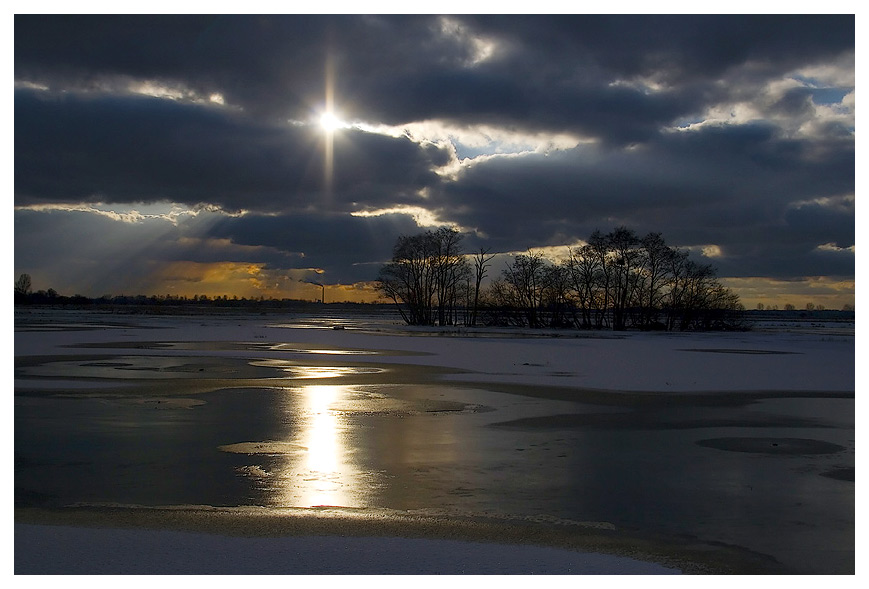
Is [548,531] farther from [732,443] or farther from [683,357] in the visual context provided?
[683,357]

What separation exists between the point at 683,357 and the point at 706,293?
43.5 metres

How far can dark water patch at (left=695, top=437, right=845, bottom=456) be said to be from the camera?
1074 cm

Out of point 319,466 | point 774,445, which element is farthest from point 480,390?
point 319,466

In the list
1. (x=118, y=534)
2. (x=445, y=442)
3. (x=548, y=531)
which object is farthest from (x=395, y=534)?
(x=445, y=442)

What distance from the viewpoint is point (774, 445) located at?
1113 cm

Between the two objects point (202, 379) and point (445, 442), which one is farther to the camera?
point (202, 379)

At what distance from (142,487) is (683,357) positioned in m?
24.7

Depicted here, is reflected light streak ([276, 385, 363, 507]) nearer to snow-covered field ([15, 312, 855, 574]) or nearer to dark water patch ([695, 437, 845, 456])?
snow-covered field ([15, 312, 855, 574])

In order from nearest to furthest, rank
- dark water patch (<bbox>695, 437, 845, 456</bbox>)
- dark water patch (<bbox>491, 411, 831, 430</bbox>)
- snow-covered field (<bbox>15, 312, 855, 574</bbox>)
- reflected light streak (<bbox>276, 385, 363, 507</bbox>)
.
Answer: snow-covered field (<bbox>15, 312, 855, 574</bbox>) < reflected light streak (<bbox>276, 385, 363, 507</bbox>) < dark water patch (<bbox>695, 437, 845, 456</bbox>) < dark water patch (<bbox>491, 411, 831, 430</bbox>)

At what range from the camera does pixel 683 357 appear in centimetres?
2930

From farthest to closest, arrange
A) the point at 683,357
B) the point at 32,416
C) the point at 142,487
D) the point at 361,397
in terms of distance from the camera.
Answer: the point at 683,357 < the point at 361,397 < the point at 32,416 < the point at 142,487

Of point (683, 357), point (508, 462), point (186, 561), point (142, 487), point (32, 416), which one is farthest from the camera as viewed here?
point (683, 357)

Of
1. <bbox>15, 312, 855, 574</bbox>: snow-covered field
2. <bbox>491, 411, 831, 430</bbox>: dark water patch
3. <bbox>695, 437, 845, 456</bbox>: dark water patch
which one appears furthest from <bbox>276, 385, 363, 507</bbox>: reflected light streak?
<bbox>695, 437, 845, 456</bbox>: dark water patch

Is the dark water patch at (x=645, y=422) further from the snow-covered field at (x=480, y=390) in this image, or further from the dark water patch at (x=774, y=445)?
the dark water patch at (x=774, y=445)
